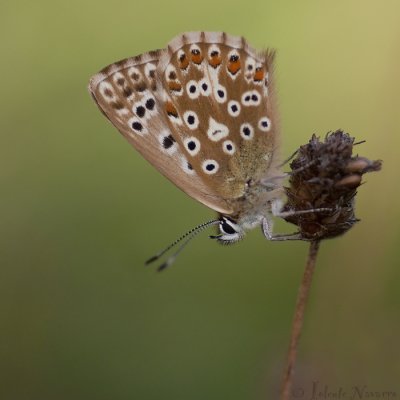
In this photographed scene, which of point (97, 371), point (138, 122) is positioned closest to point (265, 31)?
point (138, 122)

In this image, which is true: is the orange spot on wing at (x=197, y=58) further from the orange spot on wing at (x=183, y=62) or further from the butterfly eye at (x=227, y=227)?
the butterfly eye at (x=227, y=227)

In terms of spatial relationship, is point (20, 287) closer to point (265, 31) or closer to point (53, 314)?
point (53, 314)

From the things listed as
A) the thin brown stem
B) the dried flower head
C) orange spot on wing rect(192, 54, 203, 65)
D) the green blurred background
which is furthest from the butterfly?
the thin brown stem

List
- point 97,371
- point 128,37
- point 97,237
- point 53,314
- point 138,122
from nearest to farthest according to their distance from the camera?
1. point 138,122
2. point 97,371
3. point 53,314
4. point 97,237
5. point 128,37

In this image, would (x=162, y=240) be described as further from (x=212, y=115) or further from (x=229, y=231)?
(x=212, y=115)

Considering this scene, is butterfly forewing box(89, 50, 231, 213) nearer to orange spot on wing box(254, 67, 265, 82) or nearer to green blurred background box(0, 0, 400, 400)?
orange spot on wing box(254, 67, 265, 82)

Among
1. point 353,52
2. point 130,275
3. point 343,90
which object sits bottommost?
point 130,275
